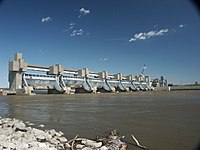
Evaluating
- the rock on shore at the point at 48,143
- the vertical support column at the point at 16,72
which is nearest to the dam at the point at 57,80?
the vertical support column at the point at 16,72

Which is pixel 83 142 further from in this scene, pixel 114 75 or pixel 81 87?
pixel 114 75

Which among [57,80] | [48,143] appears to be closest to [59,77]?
[57,80]

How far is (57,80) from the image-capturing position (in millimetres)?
54594

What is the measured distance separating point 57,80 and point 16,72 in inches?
430

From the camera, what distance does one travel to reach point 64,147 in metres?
4.95

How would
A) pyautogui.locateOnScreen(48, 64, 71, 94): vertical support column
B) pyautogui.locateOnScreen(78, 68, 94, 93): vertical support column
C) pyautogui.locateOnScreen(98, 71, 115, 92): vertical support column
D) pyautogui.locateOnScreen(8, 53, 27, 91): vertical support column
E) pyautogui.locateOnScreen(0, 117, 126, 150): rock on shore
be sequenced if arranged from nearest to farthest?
pyautogui.locateOnScreen(0, 117, 126, 150): rock on shore
pyautogui.locateOnScreen(8, 53, 27, 91): vertical support column
pyautogui.locateOnScreen(48, 64, 71, 94): vertical support column
pyautogui.locateOnScreen(78, 68, 94, 93): vertical support column
pyautogui.locateOnScreen(98, 71, 115, 92): vertical support column

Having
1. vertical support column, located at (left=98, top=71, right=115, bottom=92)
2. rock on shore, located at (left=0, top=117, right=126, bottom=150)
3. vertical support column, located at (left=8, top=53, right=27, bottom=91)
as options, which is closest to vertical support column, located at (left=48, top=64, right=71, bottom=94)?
vertical support column, located at (left=8, top=53, right=27, bottom=91)

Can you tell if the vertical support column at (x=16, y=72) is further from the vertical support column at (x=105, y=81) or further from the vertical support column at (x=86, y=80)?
the vertical support column at (x=105, y=81)

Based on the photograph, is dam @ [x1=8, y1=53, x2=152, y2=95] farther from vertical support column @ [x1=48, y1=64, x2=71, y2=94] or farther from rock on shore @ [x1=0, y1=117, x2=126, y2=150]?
rock on shore @ [x1=0, y1=117, x2=126, y2=150]

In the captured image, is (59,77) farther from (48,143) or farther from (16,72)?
(48,143)

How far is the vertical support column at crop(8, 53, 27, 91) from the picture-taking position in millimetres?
45844

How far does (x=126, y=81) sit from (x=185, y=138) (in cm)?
7982

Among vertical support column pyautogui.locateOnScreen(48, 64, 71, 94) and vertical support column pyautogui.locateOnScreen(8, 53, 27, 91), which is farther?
vertical support column pyautogui.locateOnScreen(48, 64, 71, 94)

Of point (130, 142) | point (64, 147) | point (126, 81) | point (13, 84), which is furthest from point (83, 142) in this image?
point (126, 81)
